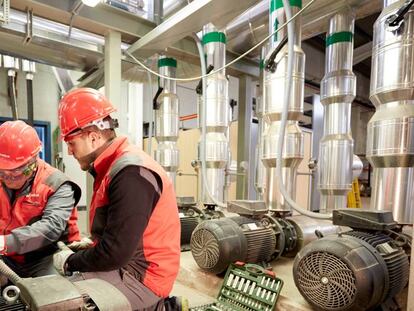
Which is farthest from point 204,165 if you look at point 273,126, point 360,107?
point 360,107

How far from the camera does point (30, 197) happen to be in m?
1.35

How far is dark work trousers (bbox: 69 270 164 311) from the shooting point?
2.98 ft

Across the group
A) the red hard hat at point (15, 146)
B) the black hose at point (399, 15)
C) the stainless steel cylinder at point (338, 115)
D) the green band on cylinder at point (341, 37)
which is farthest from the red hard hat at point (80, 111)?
the green band on cylinder at point (341, 37)

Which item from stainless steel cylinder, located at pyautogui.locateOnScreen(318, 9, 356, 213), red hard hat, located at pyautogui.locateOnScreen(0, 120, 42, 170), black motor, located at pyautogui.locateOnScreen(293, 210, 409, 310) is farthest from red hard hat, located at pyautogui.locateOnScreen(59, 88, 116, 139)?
stainless steel cylinder, located at pyautogui.locateOnScreen(318, 9, 356, 213)

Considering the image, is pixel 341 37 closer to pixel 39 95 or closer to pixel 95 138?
pixel 95 138

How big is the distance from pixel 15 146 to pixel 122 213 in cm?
81

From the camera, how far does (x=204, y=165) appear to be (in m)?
2.05

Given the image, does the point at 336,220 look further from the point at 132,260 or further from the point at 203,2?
the point at 203,2

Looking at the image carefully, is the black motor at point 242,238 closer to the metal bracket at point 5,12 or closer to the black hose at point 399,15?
the black hose at point 399,15

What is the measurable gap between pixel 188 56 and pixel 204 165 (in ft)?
3.48

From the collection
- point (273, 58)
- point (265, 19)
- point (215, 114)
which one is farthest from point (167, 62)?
point (273, 58)

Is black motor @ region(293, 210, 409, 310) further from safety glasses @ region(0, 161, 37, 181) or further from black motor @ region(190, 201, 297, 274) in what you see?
safety glasses @ region(0, 161, 37, 181)

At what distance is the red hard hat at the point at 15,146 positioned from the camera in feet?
4.23

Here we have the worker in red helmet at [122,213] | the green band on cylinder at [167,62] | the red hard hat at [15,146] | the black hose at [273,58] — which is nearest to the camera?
the worker in red helmet at [122,213]
